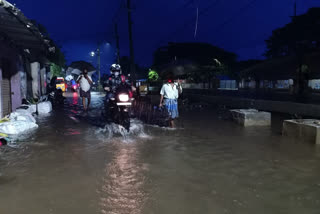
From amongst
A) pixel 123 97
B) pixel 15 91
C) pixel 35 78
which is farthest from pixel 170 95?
pixel 35 78

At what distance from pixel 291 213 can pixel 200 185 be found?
130 cm

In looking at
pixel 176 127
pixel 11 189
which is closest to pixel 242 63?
pixel 176 127

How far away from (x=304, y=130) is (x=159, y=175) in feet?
15.2

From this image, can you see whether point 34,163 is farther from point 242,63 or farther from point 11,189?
point 242,63

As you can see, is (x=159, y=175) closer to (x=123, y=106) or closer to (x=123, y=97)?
(x=123, y=106)

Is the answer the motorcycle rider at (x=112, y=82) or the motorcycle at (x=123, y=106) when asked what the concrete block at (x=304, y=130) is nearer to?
the motorcycle at (x=123, y=106)

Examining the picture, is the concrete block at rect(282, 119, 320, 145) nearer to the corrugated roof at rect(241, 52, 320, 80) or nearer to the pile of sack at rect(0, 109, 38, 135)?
the pile of sack at rect(0, 109, 38, 135)

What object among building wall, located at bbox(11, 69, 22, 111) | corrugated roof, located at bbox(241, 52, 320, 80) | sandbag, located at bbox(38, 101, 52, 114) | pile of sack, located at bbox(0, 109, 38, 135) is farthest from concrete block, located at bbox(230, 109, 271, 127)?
corrugated roof, located at bbox(241, 52, 320, 80)

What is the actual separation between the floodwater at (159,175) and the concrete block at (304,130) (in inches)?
12.9

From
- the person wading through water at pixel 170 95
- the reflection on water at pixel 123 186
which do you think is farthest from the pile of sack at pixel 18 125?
the person wading through water at pixel 170 95

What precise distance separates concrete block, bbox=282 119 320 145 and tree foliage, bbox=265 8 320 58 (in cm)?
2865

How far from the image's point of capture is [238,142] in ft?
23.4

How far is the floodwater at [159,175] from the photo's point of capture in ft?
11.3

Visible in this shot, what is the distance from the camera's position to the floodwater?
135 inches
